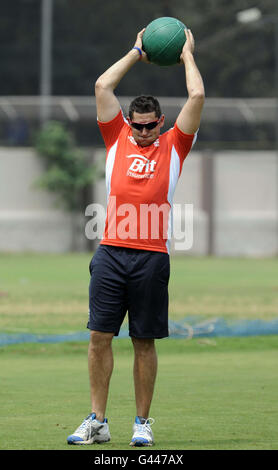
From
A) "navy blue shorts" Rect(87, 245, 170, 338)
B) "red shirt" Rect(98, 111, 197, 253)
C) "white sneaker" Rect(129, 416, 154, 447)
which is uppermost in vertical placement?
"red shirt" Rect(98, 111, 197, 253)

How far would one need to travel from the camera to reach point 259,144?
136 feet

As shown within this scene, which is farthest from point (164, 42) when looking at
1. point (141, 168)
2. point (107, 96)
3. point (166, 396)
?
point (166, 396)

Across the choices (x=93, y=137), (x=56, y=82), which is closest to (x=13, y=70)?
(x=56, y=82)

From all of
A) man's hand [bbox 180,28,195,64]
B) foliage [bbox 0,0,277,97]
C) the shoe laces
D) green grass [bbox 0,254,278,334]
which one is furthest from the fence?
the shoe laces

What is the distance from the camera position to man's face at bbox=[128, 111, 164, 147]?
7.62 meters

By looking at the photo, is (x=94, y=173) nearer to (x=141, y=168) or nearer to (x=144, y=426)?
(x=141, y=168)

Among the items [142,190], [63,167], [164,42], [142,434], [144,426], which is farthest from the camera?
[63,167]

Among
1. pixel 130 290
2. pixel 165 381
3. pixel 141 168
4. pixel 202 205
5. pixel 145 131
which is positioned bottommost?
pixel 165 381

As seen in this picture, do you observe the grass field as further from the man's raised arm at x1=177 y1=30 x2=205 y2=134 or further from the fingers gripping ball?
the fingers gripping ball

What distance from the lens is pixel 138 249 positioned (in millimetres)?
7621

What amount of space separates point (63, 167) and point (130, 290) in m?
31.9

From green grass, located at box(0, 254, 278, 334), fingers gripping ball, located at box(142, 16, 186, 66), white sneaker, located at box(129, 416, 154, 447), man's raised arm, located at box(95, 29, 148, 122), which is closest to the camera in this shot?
white sneaker, located at box(129, 416, 154, 447)

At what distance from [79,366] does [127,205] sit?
4948 mm

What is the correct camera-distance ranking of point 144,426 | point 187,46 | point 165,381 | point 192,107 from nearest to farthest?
point 144,426
point 192,107
point 187,46
point 165,381
